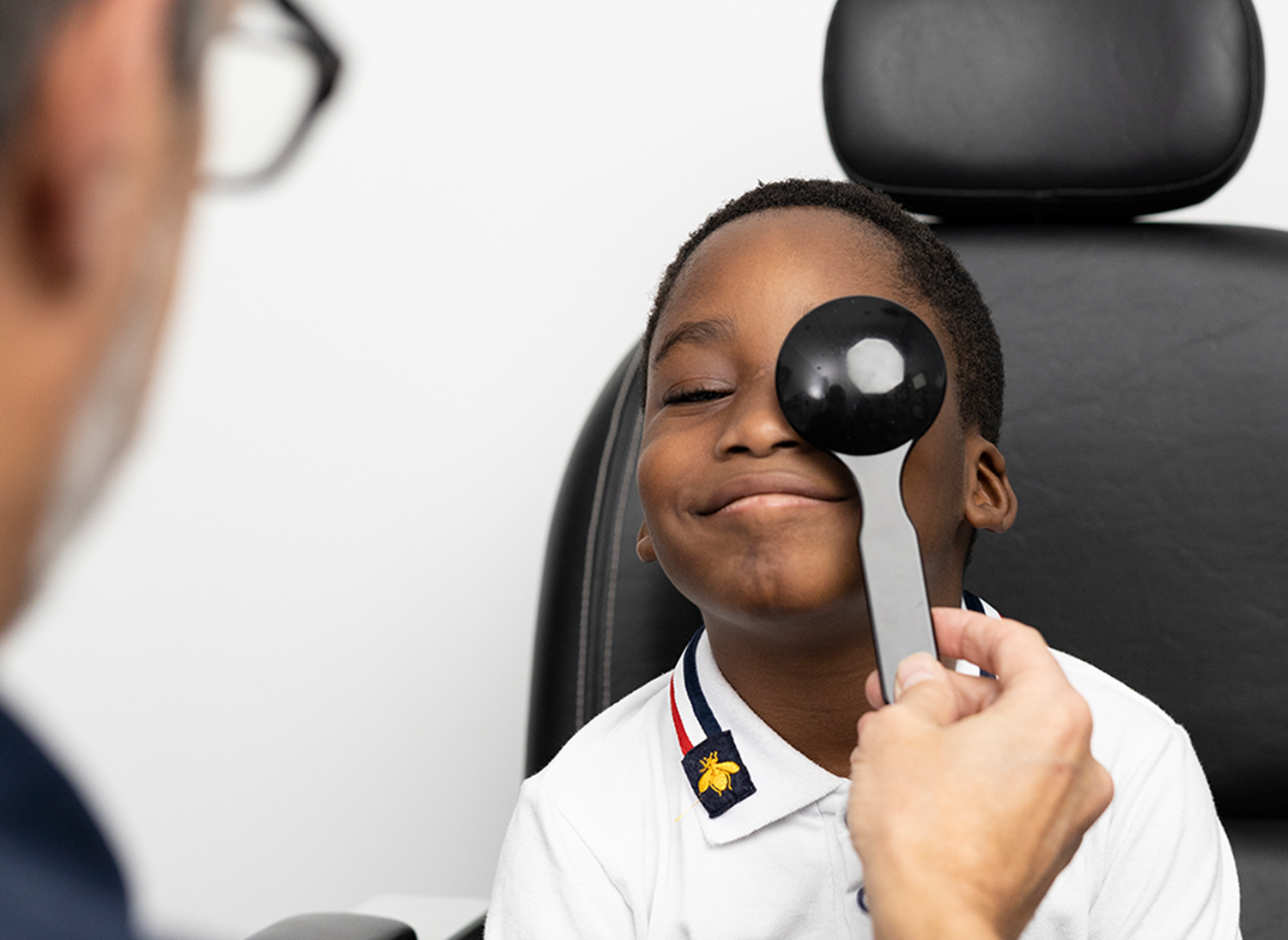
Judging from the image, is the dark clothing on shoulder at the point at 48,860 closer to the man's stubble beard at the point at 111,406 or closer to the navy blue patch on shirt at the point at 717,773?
the man's stubble beard at the point at 111,406

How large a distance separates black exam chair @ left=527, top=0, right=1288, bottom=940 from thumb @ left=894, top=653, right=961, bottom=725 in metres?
0.38

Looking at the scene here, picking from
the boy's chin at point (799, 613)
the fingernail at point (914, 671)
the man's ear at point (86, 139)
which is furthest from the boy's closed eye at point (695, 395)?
the man's ear at point (86, 139)

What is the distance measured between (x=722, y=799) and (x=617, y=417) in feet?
1.01

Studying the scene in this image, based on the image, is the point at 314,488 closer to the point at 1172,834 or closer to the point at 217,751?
the point at 217,751

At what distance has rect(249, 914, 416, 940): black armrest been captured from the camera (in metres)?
0.72

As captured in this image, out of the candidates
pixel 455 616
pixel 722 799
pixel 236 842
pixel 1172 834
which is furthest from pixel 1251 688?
pixel 236 842

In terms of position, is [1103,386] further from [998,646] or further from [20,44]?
[20,44]

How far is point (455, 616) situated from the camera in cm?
124

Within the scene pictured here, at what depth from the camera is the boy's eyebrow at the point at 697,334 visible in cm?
73

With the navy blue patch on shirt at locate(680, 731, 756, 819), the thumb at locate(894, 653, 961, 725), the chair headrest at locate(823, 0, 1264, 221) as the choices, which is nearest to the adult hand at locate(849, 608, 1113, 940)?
the thumb at locate(894, 653, 961, 725)

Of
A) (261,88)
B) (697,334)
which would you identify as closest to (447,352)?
(697,334)

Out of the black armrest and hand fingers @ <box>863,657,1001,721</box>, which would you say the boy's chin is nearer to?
hand fingers @ <box>863,657,1001,721</box>

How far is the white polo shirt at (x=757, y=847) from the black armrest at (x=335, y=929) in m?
0.07

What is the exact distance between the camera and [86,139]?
0.40 feet
